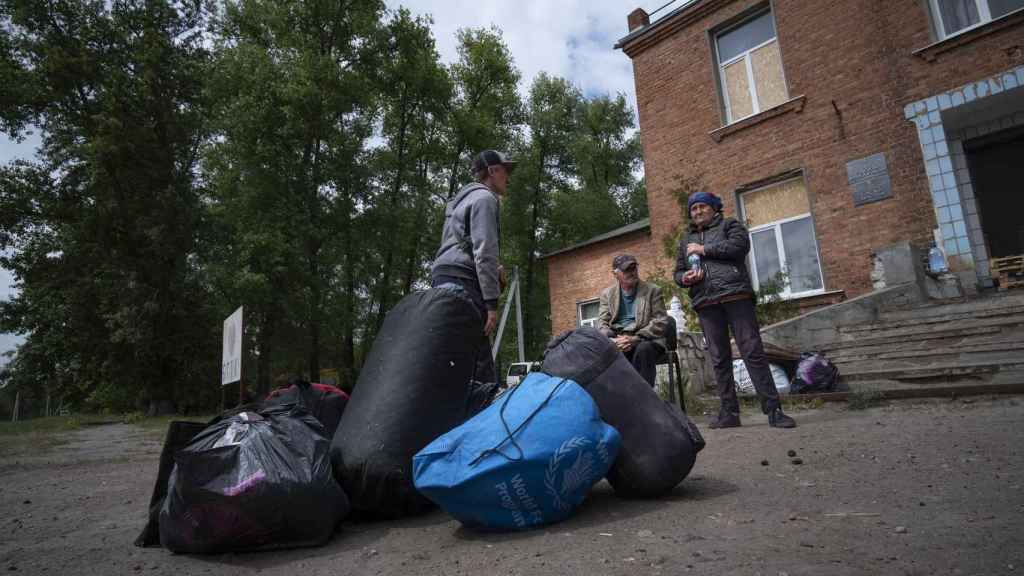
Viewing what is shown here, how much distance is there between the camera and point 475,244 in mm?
3254

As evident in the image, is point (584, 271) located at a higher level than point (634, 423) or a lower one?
higher

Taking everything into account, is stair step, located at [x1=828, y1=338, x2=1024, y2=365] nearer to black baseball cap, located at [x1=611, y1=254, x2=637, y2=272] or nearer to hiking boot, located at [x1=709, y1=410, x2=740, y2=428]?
hiking boot, located at [x1=709, y1=410, x2=740, y2=428]

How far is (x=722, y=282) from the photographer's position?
14.6 feet

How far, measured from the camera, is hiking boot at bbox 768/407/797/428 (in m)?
4.27

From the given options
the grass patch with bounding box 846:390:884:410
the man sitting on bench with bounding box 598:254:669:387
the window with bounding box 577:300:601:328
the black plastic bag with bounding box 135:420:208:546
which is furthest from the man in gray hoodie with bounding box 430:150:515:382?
the window with bounding box 577:300:601:328

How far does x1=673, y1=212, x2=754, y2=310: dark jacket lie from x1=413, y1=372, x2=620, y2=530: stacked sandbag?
8.25 ft

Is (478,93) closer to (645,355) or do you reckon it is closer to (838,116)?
(838,116)

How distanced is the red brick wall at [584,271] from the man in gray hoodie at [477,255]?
11.0 metres

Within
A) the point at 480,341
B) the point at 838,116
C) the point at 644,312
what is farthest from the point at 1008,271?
the point at 480,341

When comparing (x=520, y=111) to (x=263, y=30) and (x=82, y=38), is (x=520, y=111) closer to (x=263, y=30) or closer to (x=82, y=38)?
(x=263, y=30)

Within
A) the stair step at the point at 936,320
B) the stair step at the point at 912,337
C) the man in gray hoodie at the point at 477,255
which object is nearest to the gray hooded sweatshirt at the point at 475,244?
the man in gray hoodie at the point at 477,255

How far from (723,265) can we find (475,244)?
2301mm

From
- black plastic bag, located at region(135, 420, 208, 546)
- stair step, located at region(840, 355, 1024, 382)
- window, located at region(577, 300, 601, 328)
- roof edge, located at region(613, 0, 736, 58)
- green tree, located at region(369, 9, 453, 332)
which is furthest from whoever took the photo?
green tree, located at region(369, 9, 453, 332)

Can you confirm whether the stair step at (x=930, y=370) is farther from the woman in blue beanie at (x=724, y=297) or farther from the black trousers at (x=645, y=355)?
the black trousers at (x=645, y=355)
